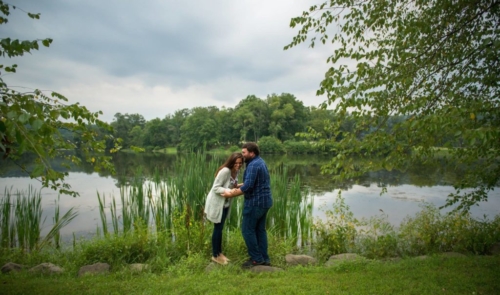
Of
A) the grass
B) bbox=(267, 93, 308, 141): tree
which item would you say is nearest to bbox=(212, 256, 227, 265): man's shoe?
the grass

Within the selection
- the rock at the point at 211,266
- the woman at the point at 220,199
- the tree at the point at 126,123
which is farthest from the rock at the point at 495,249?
the tree at the point at 126,123

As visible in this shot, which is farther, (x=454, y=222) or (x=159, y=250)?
(x=454, y=222)

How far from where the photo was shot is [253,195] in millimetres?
4598

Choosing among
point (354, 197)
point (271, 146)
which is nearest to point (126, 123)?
point (271, 146)

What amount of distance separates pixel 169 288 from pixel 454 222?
5.18 meters

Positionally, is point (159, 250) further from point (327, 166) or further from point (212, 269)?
point (327, 166)

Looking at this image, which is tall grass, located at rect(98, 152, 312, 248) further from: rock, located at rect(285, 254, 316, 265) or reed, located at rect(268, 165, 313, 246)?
rock, located at rect(285, 254, 316, 265)

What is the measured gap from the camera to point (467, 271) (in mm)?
4156

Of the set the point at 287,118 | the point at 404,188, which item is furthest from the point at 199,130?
the point at 404,188

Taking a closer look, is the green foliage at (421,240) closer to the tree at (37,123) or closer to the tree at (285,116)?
the tree at (37,123)

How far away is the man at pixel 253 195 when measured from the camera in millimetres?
4527

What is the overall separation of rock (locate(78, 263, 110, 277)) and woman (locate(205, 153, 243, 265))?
165 centimetres

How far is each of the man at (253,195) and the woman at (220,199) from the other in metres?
0.16

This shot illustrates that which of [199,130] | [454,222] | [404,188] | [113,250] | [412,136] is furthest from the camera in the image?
[199,130]
